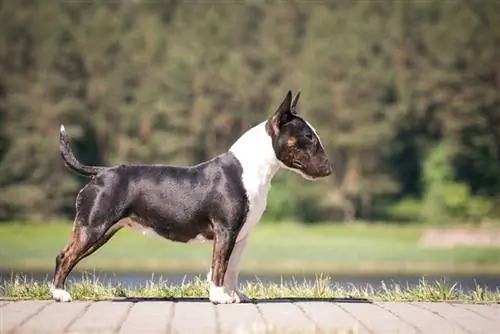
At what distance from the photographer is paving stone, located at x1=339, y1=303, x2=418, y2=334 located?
7.21 meters

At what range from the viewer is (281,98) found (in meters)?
58.3

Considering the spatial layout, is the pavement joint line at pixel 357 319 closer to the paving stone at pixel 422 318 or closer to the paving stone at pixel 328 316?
the paving stone at pixel 328 316

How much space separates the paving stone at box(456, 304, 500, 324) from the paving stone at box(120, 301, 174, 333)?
264cm

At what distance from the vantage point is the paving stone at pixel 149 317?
278 inches

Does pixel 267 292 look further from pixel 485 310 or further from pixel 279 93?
pixel 279 93

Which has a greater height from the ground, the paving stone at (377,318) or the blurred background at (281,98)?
the blurred background at (281,98)

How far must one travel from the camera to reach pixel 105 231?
8516 mm

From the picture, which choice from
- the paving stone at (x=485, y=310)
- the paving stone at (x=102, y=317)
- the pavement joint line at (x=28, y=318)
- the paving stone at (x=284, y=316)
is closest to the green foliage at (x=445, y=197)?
the paving stone at (x=485, y=310)

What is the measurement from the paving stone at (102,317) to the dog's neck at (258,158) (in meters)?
1.59

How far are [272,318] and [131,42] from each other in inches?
2170

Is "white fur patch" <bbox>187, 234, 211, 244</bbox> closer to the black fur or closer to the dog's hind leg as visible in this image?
the black fur

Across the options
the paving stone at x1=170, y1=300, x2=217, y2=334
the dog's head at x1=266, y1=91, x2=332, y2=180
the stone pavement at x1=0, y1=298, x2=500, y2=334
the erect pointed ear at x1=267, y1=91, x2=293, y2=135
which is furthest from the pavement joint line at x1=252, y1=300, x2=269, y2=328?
the erect pointed ear at x1=267, y1=91, x2=293, y2=135

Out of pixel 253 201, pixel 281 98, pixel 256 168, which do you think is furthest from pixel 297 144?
pixel 281 98

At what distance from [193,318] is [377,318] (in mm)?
1493
